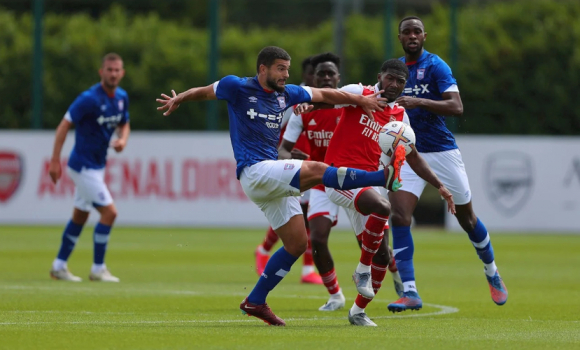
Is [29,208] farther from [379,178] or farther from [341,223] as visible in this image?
[379,178]

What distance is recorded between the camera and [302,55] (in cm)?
3322

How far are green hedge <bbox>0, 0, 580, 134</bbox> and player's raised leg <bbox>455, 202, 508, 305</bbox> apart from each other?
17394 mm

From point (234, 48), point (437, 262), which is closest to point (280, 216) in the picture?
point (437, 262)

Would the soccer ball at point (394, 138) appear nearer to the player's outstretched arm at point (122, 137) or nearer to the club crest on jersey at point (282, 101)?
the club crest on jersey at point (282, 101)

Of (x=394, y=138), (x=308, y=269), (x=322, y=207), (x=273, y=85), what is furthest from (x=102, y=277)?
(x=394, y=138)

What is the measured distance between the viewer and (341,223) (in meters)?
24.3

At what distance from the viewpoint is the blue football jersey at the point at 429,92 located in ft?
33.1

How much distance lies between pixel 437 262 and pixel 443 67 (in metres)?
7.14

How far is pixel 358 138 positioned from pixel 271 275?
1.52 m

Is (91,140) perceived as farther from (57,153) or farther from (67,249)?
(67,249)

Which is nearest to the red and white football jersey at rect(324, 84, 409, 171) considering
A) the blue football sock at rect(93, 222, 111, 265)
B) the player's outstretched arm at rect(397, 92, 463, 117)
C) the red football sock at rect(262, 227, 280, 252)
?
the player's outstretched arm at rect(397, 92, 463, 117)

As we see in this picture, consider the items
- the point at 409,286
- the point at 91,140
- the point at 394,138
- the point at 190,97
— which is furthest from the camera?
the point at 91,140

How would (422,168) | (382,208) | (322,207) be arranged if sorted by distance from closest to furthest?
(382,208) < (422,168) < (322,207)

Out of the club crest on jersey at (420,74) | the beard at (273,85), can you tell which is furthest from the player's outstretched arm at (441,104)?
the beard at (273,85)
